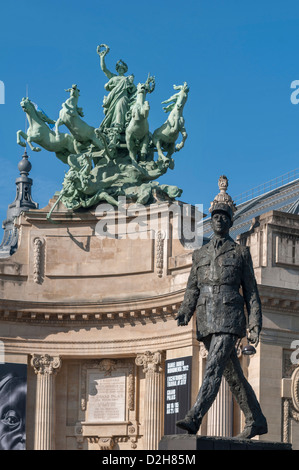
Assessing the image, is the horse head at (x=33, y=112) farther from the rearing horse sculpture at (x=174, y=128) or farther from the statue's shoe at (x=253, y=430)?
the statue's shoe at (x=253, y=430)

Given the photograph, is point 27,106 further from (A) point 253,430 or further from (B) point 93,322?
(A) point 253,430

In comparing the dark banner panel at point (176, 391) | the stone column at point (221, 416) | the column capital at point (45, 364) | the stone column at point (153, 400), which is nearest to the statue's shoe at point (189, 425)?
the stone column at point (221, 416)

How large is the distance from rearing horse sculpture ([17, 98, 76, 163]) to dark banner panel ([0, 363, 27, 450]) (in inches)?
382

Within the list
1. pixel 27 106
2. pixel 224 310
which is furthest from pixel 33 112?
pixel 224 310

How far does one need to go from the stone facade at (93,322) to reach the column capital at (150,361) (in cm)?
Answer: 5

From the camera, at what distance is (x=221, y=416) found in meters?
Result: 47.9

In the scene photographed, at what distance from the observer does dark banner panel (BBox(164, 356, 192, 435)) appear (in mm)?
49594

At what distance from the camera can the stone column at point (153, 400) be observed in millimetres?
52125

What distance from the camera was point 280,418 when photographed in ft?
156

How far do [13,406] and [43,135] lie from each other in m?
11.9

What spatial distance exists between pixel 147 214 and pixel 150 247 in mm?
1397
